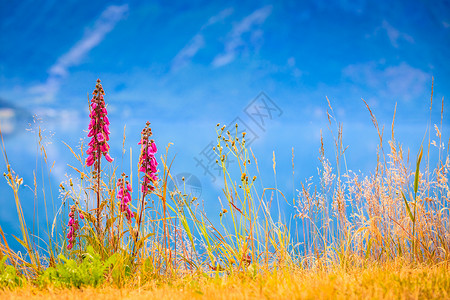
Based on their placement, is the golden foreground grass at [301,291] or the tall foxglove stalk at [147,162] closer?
the golden foreground grass at [301,291]

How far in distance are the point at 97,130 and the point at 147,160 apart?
0.49 metres

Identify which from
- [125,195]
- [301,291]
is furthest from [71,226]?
[301,291]

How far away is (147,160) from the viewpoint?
291 cm

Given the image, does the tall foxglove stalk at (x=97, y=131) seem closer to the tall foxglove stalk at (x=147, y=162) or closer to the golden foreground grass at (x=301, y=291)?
the tall foxglove stalk at (x=147, y=162)

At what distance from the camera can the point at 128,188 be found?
10.2 ft

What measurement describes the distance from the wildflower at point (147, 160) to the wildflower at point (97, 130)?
0.31m

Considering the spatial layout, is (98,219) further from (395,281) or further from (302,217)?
(395,281)

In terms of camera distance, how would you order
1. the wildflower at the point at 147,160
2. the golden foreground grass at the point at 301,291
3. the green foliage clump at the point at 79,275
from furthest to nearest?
the wildflower at the point at 147,160 < the green foliage clump at the point at 79,275 < the golden foreground grass at the point at 301,291

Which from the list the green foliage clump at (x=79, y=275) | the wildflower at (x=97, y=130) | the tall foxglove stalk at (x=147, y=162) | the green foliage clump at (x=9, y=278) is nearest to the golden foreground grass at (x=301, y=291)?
the green foliage clump at (x=79, y=275)

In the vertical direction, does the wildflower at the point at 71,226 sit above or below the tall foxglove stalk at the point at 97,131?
below

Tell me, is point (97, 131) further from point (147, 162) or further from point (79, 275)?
point (79, 275)

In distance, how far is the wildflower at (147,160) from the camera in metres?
2.87

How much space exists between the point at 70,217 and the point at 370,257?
2900 millimetres

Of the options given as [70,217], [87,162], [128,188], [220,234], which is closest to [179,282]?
[220,234]
